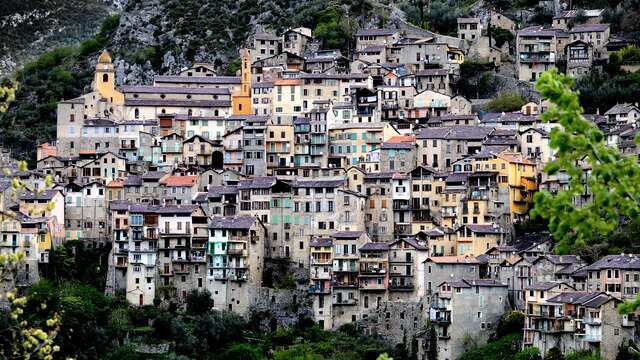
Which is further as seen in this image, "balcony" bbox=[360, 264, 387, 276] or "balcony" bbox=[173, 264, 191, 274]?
"balcony" bbox=[173, 264, 191, 274]

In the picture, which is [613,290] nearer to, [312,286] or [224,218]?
[312,286]

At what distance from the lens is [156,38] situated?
114938 mm

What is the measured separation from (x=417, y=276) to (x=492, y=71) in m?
26.2

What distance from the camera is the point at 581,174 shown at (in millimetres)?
14664

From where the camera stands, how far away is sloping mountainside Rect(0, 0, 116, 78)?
5512 inches

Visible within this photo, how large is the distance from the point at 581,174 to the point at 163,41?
10123 cm

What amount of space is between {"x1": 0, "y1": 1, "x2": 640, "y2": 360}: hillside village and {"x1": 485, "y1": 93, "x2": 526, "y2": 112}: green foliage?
4.11ft

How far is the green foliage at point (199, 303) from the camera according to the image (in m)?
75.6

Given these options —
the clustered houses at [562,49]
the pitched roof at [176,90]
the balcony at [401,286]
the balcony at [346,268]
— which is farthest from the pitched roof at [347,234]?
the clustered houses at [562,49]

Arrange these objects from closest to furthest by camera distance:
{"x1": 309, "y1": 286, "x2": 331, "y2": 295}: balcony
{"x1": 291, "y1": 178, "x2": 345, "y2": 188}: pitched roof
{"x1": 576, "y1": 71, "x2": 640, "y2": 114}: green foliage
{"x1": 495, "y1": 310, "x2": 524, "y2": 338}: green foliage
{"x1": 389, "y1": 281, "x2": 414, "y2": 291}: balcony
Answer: {"x1": 495, "y1": 310, "x2": 524, "y2": 338}: green foliage < {"x1": 389, "y1": 281, "x2": 414, "y2": 291}: balcony < {"x1": 309, "y1": 286, "x2": 331, "y2": 295}: balcony < {"x1": 291, "y1": 178, "x2": 345, "y2": 188}: pitched roof < {"x1": 576, "y1": 71, "x2": 640, "y2": 114}: green foliage

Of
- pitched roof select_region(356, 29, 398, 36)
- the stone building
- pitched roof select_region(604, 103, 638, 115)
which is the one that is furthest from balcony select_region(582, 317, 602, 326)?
pitched roof select_region(356, 29, 398, 36)

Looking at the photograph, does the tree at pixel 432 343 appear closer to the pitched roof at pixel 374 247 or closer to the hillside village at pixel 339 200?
the hillside village at pixel 339 200

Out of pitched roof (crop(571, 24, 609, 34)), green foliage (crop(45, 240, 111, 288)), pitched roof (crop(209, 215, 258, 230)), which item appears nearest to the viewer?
pitched roof (crop(209, 215, 258, 230))

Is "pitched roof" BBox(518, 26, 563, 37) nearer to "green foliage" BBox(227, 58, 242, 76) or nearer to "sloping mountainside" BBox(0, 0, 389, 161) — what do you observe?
"sloping mountainside" BBox(0, 0, 389, 161)
